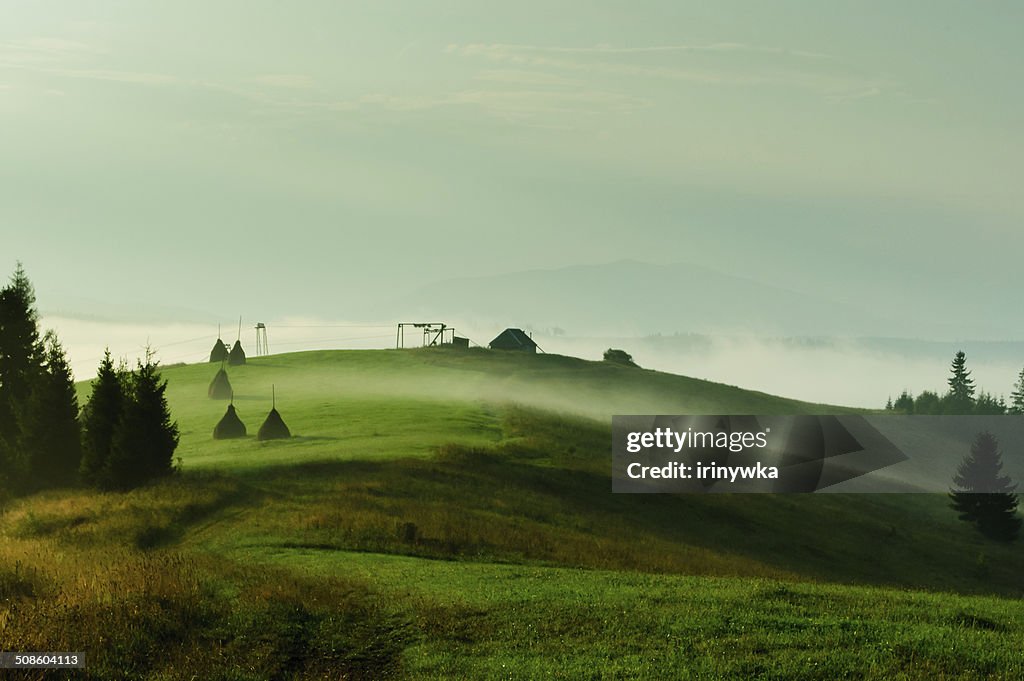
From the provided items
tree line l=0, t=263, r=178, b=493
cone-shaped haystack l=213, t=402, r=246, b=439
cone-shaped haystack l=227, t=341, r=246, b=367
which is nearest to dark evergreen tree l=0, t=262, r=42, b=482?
tree line l=0, t=263, r=178, b=493

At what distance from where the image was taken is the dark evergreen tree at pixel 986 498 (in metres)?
76.1

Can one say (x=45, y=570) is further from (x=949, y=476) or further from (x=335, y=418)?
(x=949, y=476)

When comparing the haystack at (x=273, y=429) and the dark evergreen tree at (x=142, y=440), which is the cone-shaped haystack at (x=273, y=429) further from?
the dark evergreen tree at (x=142, y=440)

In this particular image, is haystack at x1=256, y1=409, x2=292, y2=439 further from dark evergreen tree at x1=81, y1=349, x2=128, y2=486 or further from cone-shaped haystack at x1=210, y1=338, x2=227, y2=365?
cone-shaped haystack at x1=210, y1=338, x2=227, y2=365

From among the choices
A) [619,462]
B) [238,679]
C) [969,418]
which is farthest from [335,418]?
[969,418]

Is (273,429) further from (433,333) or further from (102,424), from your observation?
(433,333)

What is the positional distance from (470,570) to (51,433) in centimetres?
3438

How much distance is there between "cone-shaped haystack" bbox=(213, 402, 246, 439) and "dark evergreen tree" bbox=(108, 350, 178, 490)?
2068 centimetres

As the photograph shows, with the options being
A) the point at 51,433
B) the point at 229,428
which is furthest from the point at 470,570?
the point at 229,428

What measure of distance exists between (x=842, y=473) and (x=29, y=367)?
6864 cm

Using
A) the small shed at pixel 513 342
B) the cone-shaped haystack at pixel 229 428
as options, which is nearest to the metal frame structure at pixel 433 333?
the small shed at pixel 513 342

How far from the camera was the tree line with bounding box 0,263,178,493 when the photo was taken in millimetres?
48469

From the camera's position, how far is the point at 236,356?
120 m

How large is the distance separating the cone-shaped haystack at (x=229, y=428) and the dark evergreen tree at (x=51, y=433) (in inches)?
633
